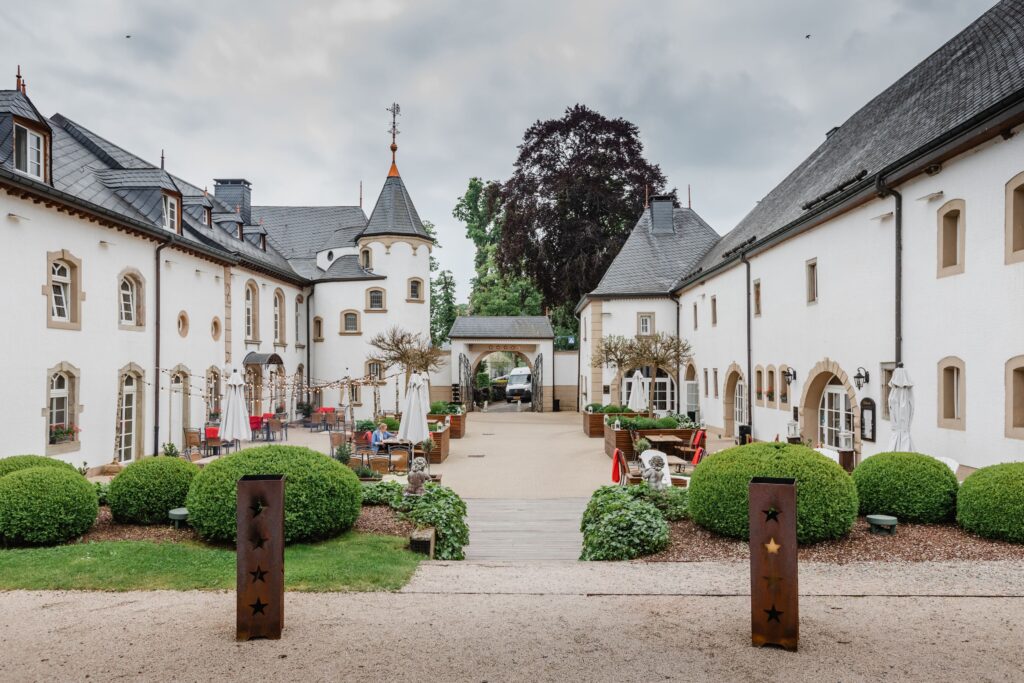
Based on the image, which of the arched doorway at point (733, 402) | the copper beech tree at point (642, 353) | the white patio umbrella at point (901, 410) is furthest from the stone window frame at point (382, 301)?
the white patio umbrella at point (901, 410)

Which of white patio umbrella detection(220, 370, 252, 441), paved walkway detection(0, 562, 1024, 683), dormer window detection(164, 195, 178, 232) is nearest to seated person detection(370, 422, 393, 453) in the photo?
white patio umbrella detection(220, 370, 252, 441)

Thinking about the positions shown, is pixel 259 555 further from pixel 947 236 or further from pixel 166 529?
pixel 947 236

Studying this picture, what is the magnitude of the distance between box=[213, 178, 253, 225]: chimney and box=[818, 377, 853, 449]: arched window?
1041 inches

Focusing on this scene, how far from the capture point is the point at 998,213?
385 inches

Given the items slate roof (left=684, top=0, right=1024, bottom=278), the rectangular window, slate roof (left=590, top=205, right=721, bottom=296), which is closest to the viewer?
slate roof (left=684, top=0, right=1024, bottom=278)

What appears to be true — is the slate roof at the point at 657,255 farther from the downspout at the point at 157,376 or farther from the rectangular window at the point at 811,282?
the downspout at the point at 157,376

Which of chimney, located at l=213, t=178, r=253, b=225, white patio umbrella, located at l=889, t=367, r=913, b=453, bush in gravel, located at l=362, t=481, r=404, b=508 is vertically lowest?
bush in gravel, located at l=362, t=481, r=404, b=508

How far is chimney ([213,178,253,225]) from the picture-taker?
107ft

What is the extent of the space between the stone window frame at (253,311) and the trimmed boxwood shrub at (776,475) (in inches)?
825

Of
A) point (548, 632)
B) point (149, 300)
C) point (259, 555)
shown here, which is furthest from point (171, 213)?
point (548, 632)

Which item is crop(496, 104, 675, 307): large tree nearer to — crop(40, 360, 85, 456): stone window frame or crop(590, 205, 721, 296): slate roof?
crop(590, 205, 721, 296): slate roof

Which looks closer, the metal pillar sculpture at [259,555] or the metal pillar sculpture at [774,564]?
the metal pillar sculpture at [774,564]

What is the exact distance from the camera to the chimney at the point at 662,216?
3222 cm

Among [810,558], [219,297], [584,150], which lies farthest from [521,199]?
[810,558]
